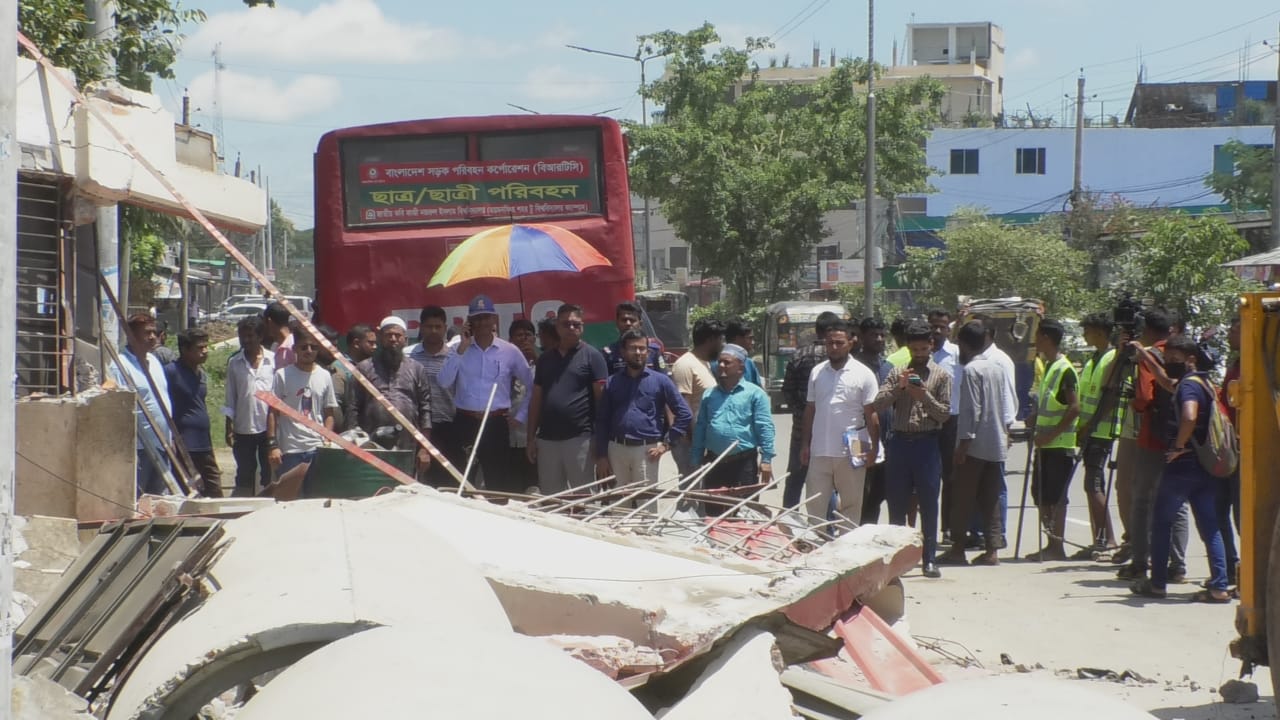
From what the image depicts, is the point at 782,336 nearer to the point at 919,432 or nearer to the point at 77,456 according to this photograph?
the point at 919,432

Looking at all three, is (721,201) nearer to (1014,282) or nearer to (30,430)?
(1014,282)

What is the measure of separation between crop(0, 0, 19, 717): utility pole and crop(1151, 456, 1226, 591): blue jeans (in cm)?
667

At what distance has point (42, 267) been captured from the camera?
6.40 metres

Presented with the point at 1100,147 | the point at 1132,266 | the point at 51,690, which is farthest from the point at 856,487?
the point at 1100,147

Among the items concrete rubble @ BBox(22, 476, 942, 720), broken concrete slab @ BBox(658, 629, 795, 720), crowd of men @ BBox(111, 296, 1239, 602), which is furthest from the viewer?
crowd of men @ BBox(111, 296, 1239, 602)

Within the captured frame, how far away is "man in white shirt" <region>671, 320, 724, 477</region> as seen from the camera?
9539 millimetres

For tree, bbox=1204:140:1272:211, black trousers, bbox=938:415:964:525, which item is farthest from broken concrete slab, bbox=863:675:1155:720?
tree, bbox=1204:140:1272:211

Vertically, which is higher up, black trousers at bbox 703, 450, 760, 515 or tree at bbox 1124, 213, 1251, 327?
tree at bbox 1124, 213, 1251, 327

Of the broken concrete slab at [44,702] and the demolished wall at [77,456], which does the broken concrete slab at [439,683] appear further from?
the demolished wall at [77,456]

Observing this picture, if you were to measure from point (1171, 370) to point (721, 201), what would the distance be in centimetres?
2862

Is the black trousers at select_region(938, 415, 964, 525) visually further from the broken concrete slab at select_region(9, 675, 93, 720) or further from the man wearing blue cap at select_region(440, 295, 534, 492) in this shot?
the broken concrete slab at select_region(9, 675, 93, 720)

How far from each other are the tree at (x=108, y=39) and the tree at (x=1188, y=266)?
1738cm

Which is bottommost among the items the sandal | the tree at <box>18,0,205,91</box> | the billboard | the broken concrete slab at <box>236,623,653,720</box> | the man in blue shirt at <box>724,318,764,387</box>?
the sandal

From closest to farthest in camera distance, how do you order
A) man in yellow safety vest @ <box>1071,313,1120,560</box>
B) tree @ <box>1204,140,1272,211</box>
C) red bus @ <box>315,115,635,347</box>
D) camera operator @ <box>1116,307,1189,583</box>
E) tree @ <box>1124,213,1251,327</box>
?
1. camera operator @ <box>1116,307,1189,583</box>
2. man in yellow safety vest @ <box>1071,313,1120,560</box>
3. red bus @ <box>315,115,635,347</box>
4. tree @ <box>1124,213,1251,327</box>
5. tree @ <box>1204,140,1272,211</box>
